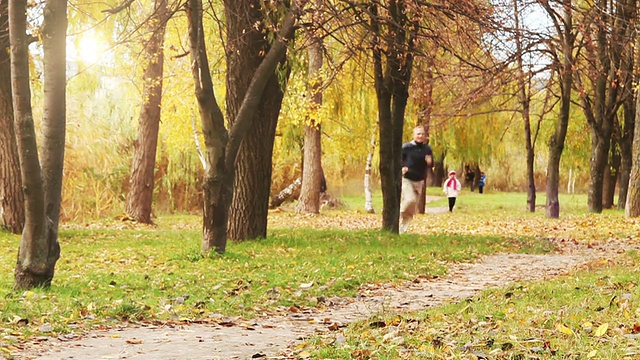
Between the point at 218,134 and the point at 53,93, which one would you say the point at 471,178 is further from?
the point at 53,93

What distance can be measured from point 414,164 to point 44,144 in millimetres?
9203

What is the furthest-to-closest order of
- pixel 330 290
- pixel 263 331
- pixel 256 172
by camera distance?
Result: 1. pixel 256 172
2. pixel 330 290
3. pixel 263 331

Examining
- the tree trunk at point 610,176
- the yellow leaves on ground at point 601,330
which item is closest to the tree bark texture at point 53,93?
the yellow leaves on ground at point 601,330

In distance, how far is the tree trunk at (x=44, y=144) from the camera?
988 cm

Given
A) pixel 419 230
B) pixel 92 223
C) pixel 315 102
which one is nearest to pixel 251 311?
pixel 419 230

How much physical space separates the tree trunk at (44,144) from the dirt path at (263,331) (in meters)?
2.34

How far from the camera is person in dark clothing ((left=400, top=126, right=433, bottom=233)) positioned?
17.8 meters

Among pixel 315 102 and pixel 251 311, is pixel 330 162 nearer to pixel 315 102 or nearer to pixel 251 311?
pixel 315 102

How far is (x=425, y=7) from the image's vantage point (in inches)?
609

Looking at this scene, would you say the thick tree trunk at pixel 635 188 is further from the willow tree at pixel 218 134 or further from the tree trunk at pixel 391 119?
the willow tree at pixel 218 134

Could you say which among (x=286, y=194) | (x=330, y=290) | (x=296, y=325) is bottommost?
(x=296, y=325)

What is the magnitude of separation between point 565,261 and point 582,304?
22.0 feet

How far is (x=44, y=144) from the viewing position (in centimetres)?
1035

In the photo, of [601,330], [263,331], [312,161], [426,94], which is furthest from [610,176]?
[601,330]
